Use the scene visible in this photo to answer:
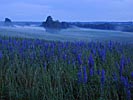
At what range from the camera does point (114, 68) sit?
5426 millimetres

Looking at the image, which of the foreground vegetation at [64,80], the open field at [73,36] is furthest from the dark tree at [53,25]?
the foreground vegetation at [64,80]

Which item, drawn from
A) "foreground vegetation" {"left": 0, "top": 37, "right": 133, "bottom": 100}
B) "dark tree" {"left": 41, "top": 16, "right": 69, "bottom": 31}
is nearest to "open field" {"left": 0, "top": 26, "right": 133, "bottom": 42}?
"dark tree" {"left": 41, "top": 16, "right": 69, "bottom": 31}

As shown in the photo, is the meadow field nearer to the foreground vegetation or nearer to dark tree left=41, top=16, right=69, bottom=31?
the foreground vegetation

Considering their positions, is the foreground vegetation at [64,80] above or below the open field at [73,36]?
above

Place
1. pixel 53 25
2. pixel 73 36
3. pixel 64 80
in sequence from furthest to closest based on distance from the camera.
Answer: pixel 53 25 < pixel 73 36 < pixel 64 80

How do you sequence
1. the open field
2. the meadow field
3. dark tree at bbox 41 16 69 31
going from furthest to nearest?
dark tree at bbox 41 16 69 31 < the open field < the meadow field

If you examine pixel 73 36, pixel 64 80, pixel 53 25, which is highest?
pixel 64 80

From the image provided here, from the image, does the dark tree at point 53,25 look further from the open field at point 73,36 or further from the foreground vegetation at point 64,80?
the foreground vegetation at point 64,80

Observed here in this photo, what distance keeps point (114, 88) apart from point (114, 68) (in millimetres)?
924

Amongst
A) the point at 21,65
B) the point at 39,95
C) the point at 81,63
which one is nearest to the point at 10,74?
the point at 21,65

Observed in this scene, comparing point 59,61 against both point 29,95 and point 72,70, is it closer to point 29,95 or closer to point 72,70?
point 72,70

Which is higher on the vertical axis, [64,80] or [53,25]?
[64,80]

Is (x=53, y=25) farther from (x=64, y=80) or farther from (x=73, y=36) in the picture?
(x=64, y=80)

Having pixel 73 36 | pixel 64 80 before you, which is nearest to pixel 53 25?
pixel 73 36
